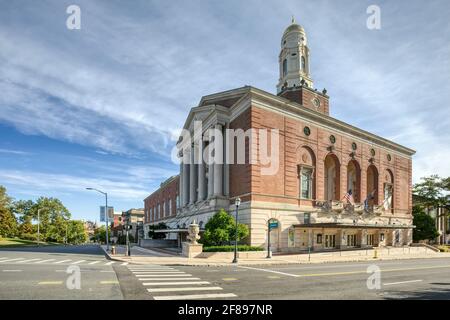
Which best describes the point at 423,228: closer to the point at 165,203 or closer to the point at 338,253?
the point at 338,253

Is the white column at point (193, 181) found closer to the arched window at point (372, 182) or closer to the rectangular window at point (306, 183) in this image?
the rectangular window at point (306, 183)

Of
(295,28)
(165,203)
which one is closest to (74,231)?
(165,203)

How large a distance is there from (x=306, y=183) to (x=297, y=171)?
2488 millimetres

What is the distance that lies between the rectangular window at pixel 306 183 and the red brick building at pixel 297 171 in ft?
0.40

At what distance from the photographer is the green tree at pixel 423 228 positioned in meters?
58.9

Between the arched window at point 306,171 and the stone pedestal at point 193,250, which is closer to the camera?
the stone pedestal at point 193,250

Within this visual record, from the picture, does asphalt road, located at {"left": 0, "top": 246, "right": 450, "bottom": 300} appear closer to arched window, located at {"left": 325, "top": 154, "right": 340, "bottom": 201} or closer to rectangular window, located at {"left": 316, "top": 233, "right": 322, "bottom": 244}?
rectangular window, located at {"left": 316, "top": 233, "right": 322, "bottom": 244}

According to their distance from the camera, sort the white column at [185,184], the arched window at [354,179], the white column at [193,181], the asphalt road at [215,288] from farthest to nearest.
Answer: the white column at [185,184] < the white column at [193,181] < the arched window at [354,179] < the asphalt road at [215,288]

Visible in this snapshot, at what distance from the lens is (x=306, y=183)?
41.6 m

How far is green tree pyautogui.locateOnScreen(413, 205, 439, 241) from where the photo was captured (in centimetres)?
5894

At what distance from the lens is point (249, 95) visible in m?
37.2

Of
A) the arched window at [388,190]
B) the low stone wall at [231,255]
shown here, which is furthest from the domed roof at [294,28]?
the low stone wall at [231,255]
